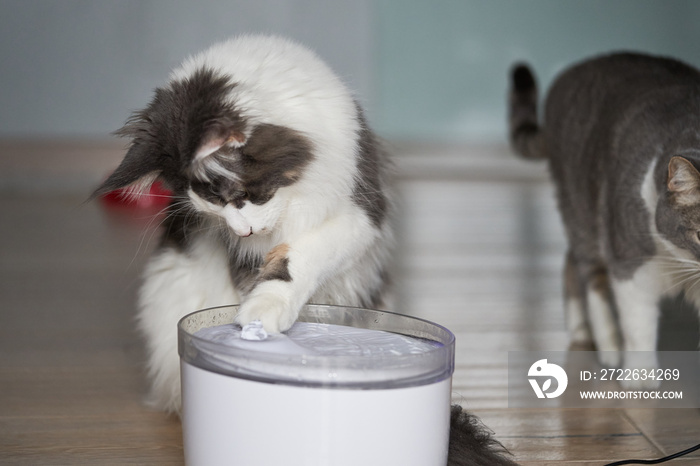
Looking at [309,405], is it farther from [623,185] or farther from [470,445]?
[623,185]

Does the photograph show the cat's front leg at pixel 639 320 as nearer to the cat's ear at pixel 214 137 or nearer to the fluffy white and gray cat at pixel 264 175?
the fluffy white and gray cat at pixel 264 175

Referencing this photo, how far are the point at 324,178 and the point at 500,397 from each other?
711 millimetres

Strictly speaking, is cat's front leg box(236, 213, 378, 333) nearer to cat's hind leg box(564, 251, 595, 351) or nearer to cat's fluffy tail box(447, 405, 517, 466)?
cat's fluffy tail box(447, 405, 517, 466)

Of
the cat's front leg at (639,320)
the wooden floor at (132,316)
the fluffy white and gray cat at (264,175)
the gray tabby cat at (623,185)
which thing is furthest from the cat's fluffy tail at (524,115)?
the fluffy white and gray cat at (264,175)

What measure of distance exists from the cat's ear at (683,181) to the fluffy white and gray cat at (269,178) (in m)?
0.59

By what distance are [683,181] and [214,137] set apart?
97 centimetres

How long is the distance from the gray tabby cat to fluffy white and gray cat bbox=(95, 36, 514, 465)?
0.63 metres

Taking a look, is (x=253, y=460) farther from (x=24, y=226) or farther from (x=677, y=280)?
(x=24, y=226)

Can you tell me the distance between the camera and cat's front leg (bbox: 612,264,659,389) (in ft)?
5.76

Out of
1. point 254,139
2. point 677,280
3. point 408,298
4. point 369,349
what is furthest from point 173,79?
point 408,298

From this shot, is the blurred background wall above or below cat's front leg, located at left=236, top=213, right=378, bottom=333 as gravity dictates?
above

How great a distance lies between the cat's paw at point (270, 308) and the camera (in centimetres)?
113

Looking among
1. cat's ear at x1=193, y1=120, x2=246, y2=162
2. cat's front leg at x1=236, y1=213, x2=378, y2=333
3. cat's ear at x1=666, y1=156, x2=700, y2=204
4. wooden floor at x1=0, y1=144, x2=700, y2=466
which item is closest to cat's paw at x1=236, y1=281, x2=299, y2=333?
cat's front leg at x1=236, y1=213, x2=378, y2=333

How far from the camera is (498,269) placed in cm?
300
